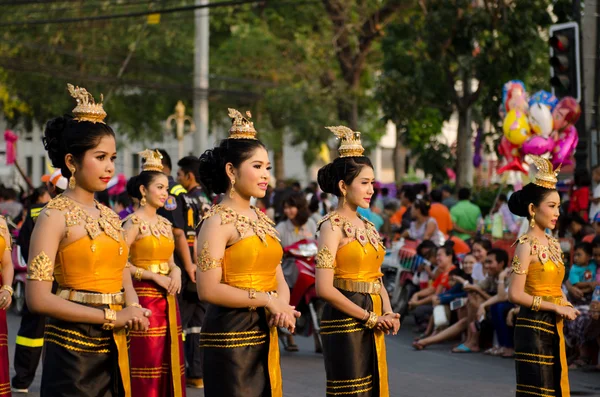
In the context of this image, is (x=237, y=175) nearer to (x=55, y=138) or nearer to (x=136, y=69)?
(x=55, y=138)

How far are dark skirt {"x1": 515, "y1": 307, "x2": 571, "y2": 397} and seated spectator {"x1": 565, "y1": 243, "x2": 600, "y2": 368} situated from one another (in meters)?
3.95

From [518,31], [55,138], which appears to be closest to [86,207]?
[55,138]

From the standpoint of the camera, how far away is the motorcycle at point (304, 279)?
13.0m

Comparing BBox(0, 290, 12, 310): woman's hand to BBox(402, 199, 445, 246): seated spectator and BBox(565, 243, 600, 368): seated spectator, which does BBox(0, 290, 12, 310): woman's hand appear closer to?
BBox(565, 243, 600, 368): seated spectator

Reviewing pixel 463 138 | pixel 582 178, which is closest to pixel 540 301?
pixel 582 178

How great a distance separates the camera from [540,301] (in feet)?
26.0

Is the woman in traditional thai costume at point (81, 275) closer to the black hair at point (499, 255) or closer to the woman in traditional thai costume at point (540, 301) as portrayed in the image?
the woman in traditional thai costume at point (540, 301)

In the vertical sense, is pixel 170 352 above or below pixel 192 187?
below

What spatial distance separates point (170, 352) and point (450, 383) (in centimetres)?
334

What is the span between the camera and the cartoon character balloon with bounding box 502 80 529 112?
54.7ft

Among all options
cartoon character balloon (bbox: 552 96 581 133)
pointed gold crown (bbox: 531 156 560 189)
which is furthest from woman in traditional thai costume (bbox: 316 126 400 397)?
cartoon character balloon (bbox: 552 96 581 133)

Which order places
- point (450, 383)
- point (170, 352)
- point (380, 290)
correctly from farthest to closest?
point (450, 383) < point (170, 352) < point (380, 290)

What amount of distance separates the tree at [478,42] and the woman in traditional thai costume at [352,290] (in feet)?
49.0

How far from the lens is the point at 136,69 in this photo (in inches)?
1533
